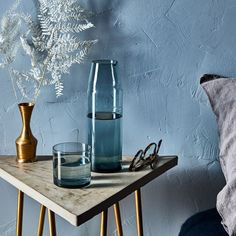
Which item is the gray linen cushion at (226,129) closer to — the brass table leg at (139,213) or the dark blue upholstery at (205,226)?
the dark blue upholstery at (205,226)

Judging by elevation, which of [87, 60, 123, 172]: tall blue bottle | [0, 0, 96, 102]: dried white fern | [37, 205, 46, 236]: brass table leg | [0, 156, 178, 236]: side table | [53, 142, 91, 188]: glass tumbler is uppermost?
[0, 0, 96, 102]: dried white fern

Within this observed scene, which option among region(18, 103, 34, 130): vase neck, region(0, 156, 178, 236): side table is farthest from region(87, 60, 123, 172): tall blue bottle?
region(18, 103, 34, 130): vase neck

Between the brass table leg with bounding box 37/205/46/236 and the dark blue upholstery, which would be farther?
the brass table leg with bounding box 37/205/46/236

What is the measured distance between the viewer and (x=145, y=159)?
49.9 inches

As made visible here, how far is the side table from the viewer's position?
1054 mm

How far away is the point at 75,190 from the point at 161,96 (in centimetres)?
37

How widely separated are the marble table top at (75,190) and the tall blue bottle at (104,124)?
0.10 feet

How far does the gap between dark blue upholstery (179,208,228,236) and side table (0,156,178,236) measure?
0.44ft

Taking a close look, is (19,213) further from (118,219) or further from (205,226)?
(205,226)

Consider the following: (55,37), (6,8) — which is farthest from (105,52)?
(6,8)

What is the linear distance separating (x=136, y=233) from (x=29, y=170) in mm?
377

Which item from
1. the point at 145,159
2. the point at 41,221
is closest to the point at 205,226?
the point at 145,159

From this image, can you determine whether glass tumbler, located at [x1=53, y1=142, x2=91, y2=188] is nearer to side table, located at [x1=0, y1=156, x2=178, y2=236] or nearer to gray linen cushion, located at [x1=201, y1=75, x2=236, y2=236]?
side table, located at [x1=0, y1=156, x2=178, y2=236]

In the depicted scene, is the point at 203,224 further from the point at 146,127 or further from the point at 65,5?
the point at 65,5
